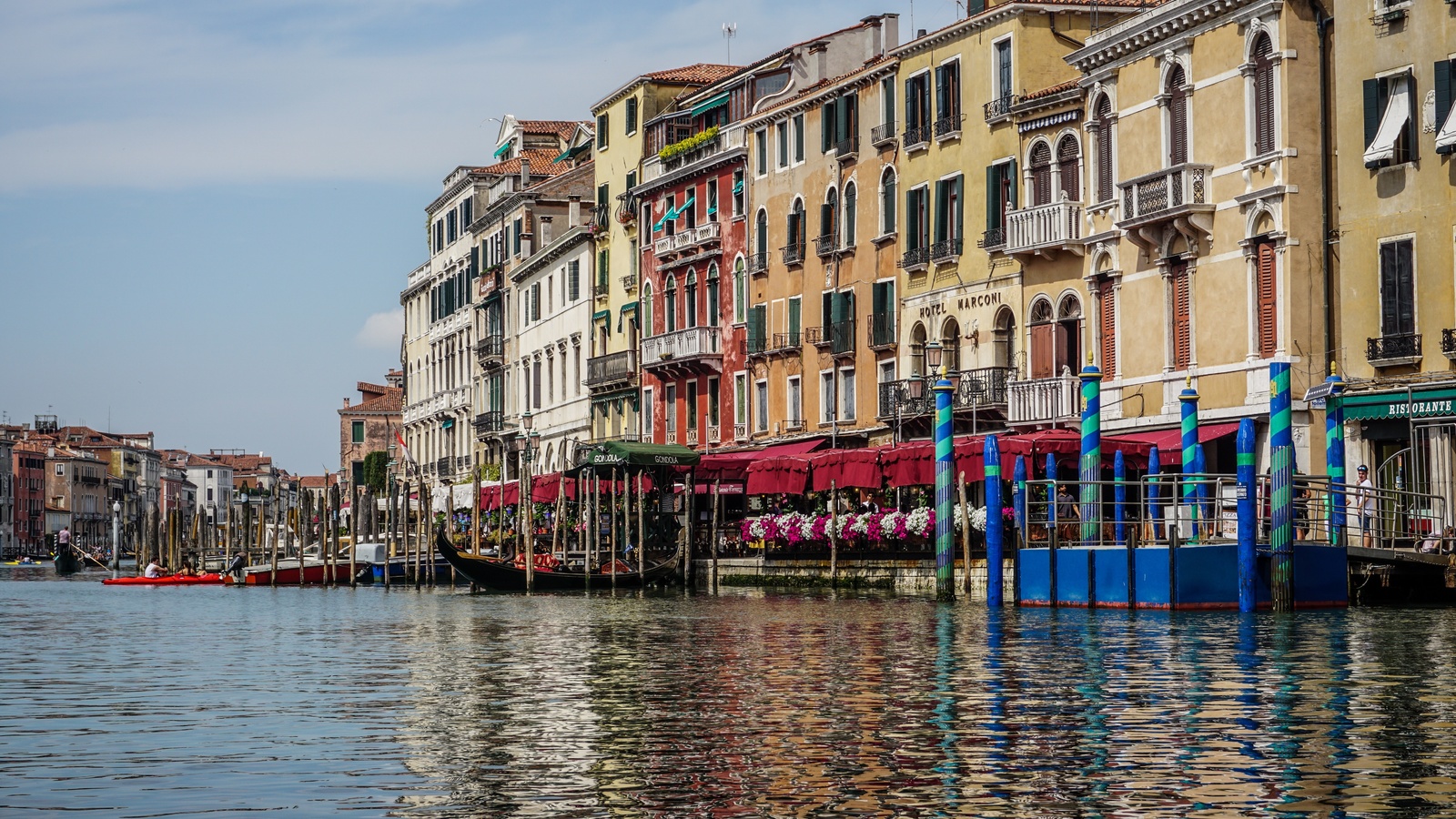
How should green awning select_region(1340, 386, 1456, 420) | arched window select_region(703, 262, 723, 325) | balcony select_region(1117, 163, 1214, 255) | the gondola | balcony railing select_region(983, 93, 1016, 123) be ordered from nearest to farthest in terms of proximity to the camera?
green awning select_region(1340, 386, 1456, 420), balcony select_region(1117, 163, 1214, 255), balcony railing select_region(983, 93, 1016, 123), the gondola, arched window select_region(703, 262, 723, 325)

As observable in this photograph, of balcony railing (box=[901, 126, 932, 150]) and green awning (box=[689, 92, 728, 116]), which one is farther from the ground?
green awning (box=[689, 92, 728, 116])

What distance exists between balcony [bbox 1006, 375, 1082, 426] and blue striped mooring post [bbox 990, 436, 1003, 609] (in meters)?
9.02

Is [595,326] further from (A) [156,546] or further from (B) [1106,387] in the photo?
(B) [1106,387]

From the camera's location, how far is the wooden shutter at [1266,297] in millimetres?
35750

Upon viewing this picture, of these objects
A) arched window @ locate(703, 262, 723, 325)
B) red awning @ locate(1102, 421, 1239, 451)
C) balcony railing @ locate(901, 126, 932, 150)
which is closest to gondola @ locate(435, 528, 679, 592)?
balcony railing @ locate(901, 126, 932, 150)

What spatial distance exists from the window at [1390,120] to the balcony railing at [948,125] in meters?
13.4

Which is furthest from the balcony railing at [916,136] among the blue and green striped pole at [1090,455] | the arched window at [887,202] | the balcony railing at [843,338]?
the blue and green striped pole at [1090,455]

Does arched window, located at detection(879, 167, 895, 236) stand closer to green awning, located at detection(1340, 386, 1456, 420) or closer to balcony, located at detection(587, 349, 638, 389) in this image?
balcony, located at detection(587, 349, 638, 389)

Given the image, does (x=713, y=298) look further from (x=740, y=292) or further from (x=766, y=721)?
(x=766, y=721)

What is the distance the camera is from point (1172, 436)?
38281mm

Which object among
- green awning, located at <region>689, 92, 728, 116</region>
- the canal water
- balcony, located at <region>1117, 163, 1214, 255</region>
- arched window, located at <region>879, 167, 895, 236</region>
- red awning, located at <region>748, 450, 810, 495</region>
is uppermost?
green awning, located at <region>689, 92, 728, 116</region>

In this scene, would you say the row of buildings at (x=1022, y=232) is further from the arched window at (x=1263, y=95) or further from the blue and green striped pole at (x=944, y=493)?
the blue and green striped pole at (x=944, y=493)

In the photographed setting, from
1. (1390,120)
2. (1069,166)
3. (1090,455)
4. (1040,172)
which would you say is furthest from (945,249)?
(1090,455)

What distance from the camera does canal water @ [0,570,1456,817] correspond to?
459 inches
